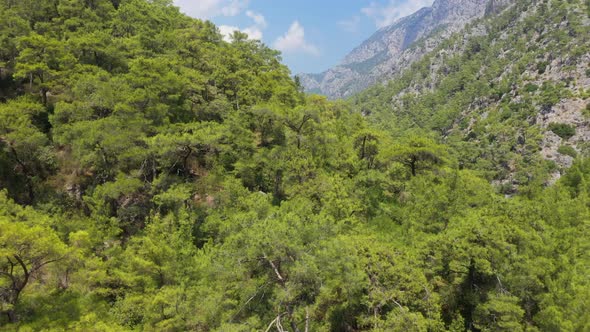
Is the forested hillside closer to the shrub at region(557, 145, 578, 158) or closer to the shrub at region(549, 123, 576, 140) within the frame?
the shrub at region(557, 145, 578, 158)

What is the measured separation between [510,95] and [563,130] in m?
29.4

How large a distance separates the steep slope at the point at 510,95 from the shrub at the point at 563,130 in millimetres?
202

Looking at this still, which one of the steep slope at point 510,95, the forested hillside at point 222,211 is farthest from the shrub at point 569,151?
the forested hillside at point 222,211

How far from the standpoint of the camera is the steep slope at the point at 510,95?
89.4 metres

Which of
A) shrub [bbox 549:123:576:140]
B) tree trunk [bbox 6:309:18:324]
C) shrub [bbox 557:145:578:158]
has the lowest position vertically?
tree trunk [bbox 6:309:18:324]

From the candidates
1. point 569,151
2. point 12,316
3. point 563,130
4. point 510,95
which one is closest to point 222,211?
point 12,316

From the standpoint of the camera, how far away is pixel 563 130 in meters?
89.6

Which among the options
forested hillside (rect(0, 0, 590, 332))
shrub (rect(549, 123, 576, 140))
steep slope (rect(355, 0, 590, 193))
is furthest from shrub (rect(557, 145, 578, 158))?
forested hillside (rect(0, 0, 590, 332))

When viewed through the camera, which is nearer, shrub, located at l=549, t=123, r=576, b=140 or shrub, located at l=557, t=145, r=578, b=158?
shrub, located at l=557, t=145, r=578, b=158

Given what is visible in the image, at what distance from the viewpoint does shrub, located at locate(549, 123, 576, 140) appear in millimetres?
88500

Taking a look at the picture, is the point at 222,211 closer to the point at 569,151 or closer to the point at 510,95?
the point at 569,151

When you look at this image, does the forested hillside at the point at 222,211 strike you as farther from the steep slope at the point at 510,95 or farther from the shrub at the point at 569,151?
the steep slope at the point at 510,95

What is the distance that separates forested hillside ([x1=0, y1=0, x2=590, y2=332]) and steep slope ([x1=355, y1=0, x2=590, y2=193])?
45.0 meters

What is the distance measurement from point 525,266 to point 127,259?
2315 cm
